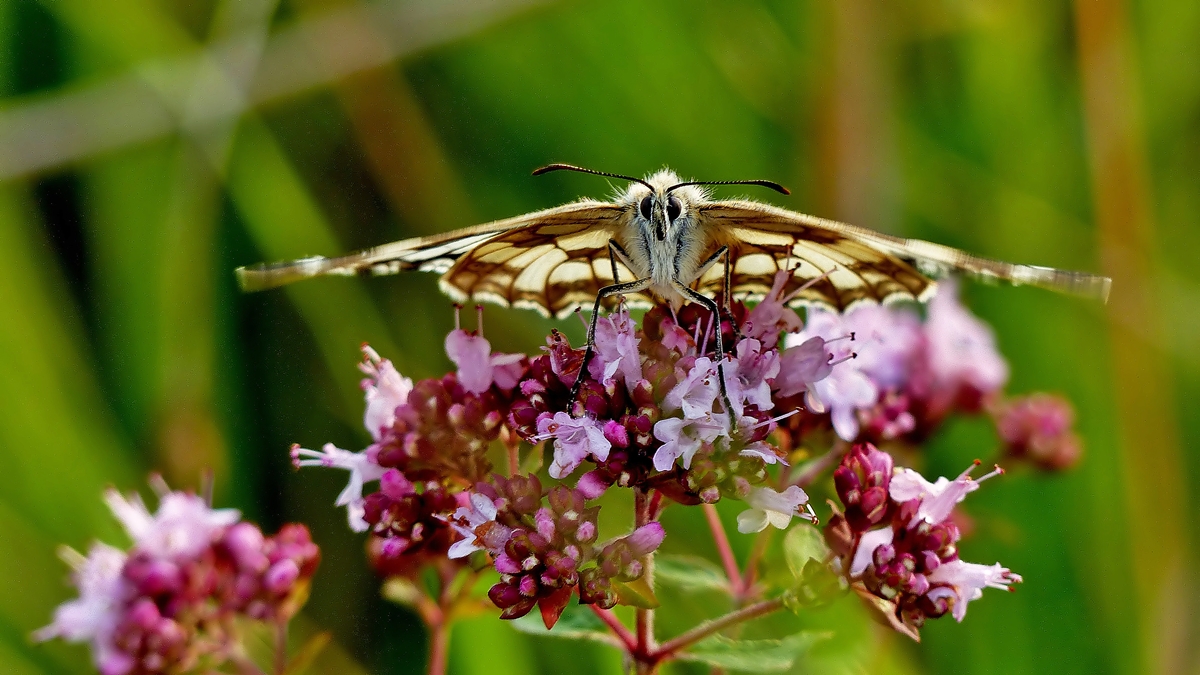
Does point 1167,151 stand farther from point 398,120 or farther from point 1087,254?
point 398,120

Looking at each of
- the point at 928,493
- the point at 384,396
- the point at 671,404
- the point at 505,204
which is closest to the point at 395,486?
the point at 384,396

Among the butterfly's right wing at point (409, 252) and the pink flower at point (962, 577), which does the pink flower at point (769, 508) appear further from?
the butterfly's right wing at point (409, 252)

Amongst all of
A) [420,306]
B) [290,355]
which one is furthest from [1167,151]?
[290,355]

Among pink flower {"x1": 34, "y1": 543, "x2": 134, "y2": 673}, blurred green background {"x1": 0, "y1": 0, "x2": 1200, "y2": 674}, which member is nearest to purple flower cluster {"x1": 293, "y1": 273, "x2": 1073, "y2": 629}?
pink flower {"x1": 34, "y1": 543, "x2": 134, "y2": 673}

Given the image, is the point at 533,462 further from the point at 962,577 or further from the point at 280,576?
the point at 962,577

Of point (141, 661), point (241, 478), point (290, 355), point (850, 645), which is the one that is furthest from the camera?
point (290, 355)

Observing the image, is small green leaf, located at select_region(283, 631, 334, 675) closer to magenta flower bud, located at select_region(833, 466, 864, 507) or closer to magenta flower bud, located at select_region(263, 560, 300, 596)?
magenta flower bud, located at select_region(263, 560, 300, 596)
